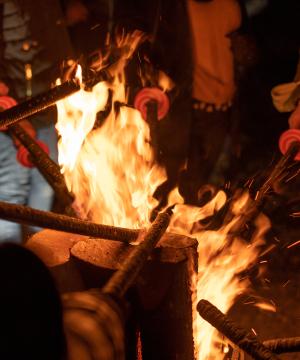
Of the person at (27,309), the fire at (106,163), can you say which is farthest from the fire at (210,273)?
the person at (27,309)

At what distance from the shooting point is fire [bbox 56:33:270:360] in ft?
11.2

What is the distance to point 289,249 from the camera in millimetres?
5336

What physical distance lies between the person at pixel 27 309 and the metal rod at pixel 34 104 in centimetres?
111

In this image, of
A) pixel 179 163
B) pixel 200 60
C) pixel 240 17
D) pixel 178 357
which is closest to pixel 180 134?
pixel 179 163

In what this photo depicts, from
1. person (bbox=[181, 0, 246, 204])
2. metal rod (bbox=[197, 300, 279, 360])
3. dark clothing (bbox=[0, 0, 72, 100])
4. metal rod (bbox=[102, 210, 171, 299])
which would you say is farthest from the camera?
person (bbox=[181, 0, 246, 204])

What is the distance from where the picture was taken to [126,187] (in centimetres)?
365

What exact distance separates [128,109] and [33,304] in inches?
137

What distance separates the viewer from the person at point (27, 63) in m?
4.61

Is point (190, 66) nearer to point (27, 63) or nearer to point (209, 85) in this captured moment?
point (209, 85)

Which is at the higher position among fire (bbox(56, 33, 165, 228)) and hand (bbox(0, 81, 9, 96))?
hand (bbox(0, 81, 9, 96))

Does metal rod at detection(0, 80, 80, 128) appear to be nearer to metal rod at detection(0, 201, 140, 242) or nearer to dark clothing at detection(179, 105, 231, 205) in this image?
metal rod at detection(0, 201, 140, 242)

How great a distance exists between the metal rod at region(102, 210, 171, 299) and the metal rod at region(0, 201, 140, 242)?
7.5 inches

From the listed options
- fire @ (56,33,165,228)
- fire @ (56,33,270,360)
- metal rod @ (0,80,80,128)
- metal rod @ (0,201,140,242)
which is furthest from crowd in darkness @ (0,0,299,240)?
metal rod @ (0,201,140,242)

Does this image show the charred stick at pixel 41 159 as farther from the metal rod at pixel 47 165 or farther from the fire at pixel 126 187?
the fire at pixel 126 187
